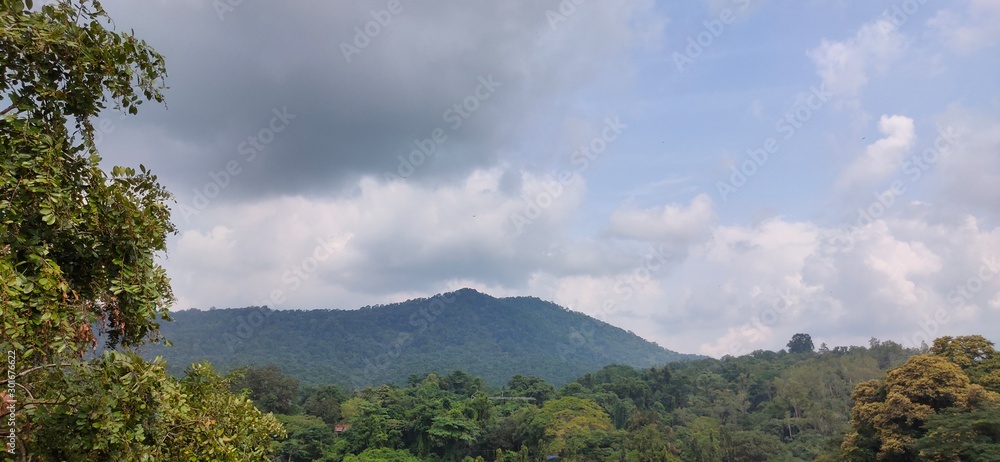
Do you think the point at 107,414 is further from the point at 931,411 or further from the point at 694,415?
the point at 694,415

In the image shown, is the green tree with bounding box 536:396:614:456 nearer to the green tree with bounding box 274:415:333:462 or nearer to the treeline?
the treeline

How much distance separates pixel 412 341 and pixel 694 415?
113087 millimetres

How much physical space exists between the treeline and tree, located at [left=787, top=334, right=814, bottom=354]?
703 inches

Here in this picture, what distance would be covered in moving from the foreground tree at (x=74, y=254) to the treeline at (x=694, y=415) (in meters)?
7.42

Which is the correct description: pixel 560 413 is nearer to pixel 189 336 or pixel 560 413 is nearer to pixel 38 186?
pixel 38 186

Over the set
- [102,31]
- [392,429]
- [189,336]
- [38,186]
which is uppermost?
[189,336]

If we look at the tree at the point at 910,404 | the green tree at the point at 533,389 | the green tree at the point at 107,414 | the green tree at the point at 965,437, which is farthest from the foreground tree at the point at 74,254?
the green tree at the point at 533,389

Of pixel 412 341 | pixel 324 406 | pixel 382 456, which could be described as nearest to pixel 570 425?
pixel 382 456

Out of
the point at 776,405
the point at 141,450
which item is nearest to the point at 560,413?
the point at 776,405

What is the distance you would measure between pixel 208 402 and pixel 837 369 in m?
55.3

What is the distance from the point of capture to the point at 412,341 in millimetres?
147500

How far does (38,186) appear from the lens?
2.65 meters

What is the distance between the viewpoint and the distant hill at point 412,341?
359 feet

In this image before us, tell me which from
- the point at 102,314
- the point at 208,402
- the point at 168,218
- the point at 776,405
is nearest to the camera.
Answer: the point at 102,314
